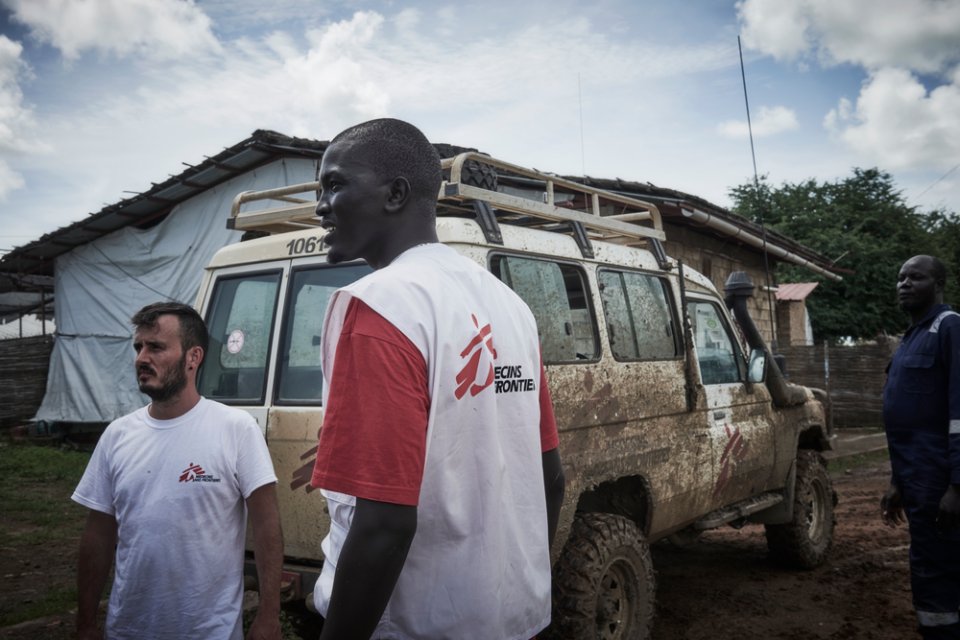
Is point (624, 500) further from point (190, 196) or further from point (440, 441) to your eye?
point (190, 196)

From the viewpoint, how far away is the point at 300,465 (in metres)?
3.32

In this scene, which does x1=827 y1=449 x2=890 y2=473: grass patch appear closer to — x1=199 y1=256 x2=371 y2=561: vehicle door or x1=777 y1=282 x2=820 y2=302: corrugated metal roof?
x1=777 y1=282 x2=820 y2=302: corrugated metal roof

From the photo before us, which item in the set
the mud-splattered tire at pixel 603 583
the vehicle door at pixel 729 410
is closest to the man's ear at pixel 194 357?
the mud-splattered tire at pixel 603 583

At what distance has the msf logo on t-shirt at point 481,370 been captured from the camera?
4.82 ft

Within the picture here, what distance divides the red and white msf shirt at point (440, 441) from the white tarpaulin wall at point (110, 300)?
11.5 metres

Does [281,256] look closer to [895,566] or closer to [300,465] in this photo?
[300,465]

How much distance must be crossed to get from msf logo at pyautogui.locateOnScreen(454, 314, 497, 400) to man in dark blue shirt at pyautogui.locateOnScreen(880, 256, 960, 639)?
2.92 meters

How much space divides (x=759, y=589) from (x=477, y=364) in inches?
194

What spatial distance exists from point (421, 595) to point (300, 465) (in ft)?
6.54

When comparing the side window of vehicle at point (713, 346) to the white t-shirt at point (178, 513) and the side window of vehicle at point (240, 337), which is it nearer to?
the side window of vehicle at point (240, 337)

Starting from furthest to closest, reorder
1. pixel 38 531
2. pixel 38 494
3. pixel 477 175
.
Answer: pixel 38 494 → pixel 38 531 → pixel 477 175

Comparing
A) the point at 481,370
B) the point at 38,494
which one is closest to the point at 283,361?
the point at 481,370

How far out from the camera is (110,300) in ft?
44.1

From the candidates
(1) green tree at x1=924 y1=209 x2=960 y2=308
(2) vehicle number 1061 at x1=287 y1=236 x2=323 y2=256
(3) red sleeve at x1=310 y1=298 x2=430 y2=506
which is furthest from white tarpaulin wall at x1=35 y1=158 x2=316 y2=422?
(1) green tree at x1=924 y1=209 x2=960 y2=308
